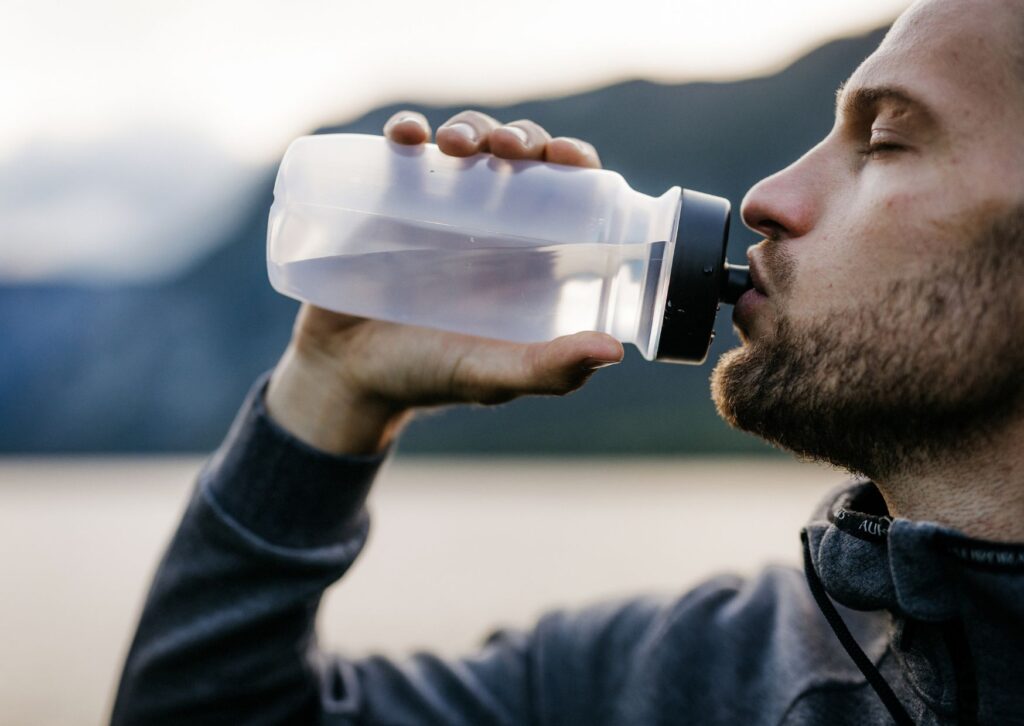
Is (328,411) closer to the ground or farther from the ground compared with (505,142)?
closer to the ground

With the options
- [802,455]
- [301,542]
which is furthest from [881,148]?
[301,542]

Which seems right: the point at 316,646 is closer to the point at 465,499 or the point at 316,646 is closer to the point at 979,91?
the point at 979,91

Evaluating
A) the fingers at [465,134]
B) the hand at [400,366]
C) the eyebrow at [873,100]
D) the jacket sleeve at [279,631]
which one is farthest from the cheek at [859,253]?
the jacket sleeve at [279,631]

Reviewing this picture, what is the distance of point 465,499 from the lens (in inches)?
230

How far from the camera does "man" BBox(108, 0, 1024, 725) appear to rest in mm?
1055

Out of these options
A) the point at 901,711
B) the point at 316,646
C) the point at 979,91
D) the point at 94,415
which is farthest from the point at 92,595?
the point at 94,415

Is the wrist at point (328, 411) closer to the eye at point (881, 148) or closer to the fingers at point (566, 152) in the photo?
the fingers at point (566, 152)

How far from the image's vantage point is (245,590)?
143 centimetres

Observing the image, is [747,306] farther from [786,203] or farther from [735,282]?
[786,203]

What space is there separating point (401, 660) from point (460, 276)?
672mm

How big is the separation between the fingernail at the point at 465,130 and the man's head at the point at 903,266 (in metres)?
0.38

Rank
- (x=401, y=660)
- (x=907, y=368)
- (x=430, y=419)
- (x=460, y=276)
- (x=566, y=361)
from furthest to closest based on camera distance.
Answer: (x=430, y=419) < (x=401, y=660) < (x=460, y=276) < (x=566, y=361) < (x=907, y=368)

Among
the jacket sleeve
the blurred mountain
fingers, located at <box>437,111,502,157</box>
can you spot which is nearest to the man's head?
fingers, located at <box>437,111,502,157</box>

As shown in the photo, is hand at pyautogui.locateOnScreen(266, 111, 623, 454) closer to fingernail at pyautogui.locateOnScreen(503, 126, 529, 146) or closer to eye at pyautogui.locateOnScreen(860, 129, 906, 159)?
fingernail at pyautogui.locateOnScreen(503, 126, 529, 146)
